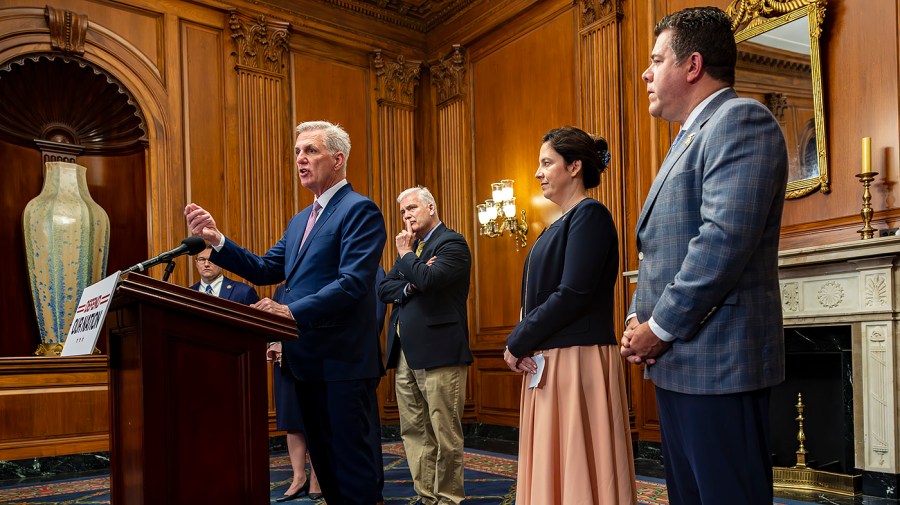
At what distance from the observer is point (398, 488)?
4098 mm

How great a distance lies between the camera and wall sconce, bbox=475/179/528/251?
6156mm

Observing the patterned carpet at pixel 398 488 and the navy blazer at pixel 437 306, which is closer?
the navy blazer at pixel 437 306

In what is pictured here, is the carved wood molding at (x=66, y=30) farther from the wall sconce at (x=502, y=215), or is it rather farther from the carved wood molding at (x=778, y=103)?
the carved wood molding at (x=778, y=103)

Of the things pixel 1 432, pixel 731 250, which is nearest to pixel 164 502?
pixel 731 250

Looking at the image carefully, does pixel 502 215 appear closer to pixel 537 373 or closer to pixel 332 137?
pixel 332 137

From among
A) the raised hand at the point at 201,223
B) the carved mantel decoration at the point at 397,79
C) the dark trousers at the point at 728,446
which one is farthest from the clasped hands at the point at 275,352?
the carved mantel decoration at the point at 397,79

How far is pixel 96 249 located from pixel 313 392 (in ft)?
13.8

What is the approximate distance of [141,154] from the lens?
6.12m

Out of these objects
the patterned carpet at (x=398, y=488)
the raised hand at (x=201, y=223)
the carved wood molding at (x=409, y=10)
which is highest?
the carved wood molding at (x=409, y=10)

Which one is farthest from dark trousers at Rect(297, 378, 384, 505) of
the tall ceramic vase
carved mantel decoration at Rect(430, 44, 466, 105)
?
carved mantel decoration at Rect(430, 44, 466, 105)

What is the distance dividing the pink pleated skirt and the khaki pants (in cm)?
109

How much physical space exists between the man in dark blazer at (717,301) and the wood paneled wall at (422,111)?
122 inches

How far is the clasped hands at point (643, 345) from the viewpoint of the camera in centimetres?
154

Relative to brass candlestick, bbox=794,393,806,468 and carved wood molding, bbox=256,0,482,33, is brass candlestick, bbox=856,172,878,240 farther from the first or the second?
carved wood molding, bbox=256,0,482,33
